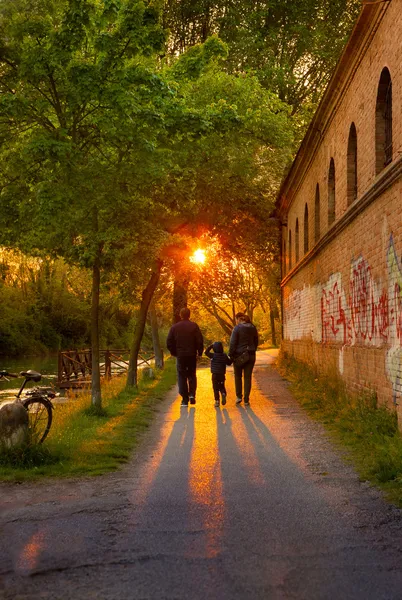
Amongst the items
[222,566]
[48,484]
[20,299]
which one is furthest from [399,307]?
[20,299]

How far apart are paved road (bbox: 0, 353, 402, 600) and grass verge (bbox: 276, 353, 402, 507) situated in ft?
0.83

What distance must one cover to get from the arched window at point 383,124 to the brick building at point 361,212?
15mm

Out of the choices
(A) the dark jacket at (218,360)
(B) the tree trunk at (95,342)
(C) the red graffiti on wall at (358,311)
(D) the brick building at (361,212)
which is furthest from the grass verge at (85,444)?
(C) the red graffiti on wall at (358,311)

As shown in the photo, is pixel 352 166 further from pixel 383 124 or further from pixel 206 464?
pixel 206 464

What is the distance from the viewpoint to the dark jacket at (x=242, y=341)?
14492 millimetres

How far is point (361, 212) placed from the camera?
12328 millimetres

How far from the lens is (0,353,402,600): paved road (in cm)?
443

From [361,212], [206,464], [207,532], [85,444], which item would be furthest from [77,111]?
[207,532]

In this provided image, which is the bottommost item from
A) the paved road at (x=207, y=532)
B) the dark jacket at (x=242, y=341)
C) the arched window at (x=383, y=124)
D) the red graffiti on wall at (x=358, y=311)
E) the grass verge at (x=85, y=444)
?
the paved road at (x=207, y=532)

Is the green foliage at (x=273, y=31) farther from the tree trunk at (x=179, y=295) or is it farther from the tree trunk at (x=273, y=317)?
the tree trunk at (x=273, y=317)

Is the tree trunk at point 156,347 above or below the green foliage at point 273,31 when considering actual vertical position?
below

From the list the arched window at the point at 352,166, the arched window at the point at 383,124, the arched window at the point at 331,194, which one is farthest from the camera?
the arched window at the point at 331,194

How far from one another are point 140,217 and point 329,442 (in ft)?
20.3

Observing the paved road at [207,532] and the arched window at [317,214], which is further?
the arched window at [317,214]
